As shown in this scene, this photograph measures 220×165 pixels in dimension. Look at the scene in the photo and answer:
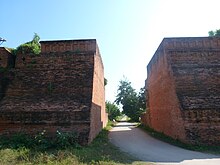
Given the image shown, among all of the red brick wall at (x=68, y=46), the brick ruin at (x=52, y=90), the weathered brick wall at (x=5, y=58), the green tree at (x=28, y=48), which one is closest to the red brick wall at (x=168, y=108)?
the brick ruin at (x=52, y=90)

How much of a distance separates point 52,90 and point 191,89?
25.2 ft

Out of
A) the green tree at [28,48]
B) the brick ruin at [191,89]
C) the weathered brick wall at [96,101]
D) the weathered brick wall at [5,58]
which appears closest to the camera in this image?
the brick ruin at [191,89]

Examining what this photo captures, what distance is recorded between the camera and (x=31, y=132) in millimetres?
10211

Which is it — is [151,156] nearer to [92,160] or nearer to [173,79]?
[92,160]

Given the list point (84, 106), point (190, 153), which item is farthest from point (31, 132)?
point (190, 153)

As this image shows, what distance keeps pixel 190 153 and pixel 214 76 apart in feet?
18.2

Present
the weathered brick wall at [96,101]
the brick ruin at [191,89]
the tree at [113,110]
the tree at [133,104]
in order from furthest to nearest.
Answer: the tree at [113,110] < the tree at [133,104] < the weathered brick wall at [96,101] < the brick ruin at [191,89]

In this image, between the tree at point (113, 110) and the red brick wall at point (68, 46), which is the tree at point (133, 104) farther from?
the red brick wall at point (68, 46)

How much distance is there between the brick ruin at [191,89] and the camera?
10500 mm

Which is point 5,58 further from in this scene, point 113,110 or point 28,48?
point 113,110

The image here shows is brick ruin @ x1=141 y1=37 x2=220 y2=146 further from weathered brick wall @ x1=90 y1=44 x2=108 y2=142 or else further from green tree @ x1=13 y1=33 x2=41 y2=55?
green tree @ x1=13 y1=33 x2=41 y2=55

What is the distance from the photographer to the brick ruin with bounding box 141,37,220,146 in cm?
1050

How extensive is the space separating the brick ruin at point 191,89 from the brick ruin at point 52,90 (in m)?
4.61

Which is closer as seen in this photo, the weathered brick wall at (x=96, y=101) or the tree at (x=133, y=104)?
the weathered brick wall at (x=96, y=101)
